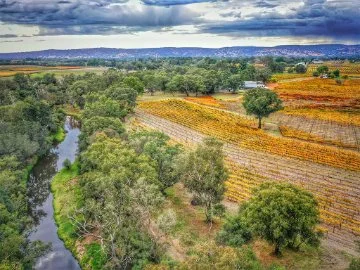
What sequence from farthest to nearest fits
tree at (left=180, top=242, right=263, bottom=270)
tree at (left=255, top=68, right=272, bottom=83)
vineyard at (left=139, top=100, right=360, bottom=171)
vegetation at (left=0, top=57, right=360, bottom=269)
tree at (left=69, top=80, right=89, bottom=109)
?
tree at (left=255, top=68, right=272, bottom=83) < tree at (left=69, top=80, right=89, bottom=109) < vineyard at (left=139, top=100, right=360, bottom=171) < vegetation at (left=0, top=57, right=360, bottom=269) < tree at (left=180, top=242, right=263, bottom=270)

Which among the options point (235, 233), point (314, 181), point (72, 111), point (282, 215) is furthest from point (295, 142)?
point (72, 111)

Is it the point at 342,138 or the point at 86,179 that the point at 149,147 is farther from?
the point at 342,138

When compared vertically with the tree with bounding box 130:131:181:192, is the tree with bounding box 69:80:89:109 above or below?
below

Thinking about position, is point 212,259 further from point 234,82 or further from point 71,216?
point 234,82

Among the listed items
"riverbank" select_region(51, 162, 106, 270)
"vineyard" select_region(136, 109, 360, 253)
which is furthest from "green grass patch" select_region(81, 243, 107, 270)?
"vineyard" select_region(136, 109, 360, 253)

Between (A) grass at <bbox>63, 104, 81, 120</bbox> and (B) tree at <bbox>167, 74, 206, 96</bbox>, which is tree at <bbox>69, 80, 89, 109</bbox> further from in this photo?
(B) tree at <bbox>167, 74, 206, 96</bbox>

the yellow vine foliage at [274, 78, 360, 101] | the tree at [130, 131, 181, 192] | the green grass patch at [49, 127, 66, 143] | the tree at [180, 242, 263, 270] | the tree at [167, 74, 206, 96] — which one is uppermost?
the tree at [180, 242, 263, 270]
